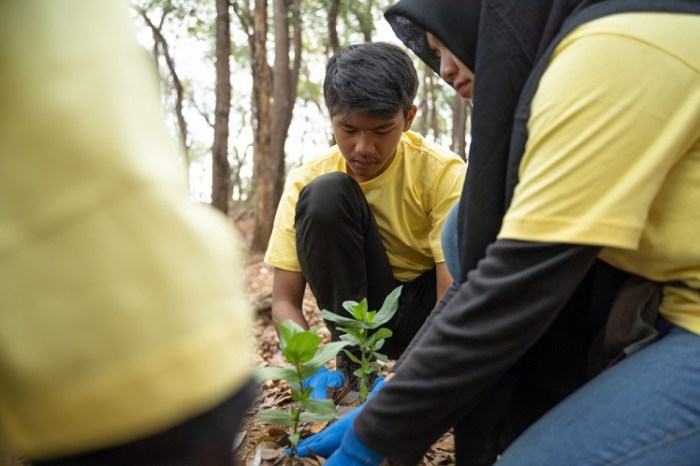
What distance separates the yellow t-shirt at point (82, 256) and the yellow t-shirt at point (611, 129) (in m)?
0.82

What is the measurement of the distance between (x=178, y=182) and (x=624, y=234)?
2.99ft

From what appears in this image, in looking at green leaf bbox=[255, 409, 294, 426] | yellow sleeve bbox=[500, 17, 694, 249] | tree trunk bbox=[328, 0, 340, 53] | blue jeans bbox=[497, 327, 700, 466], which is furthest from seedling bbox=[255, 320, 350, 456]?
tree trunk bbox=[328, 0, 340, 53]

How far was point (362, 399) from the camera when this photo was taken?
2.26m

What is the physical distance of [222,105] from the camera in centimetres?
923

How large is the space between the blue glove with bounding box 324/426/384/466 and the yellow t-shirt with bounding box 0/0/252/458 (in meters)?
0.80

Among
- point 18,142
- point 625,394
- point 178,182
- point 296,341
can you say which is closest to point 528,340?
point 625,394

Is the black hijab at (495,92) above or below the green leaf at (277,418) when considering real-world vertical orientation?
above

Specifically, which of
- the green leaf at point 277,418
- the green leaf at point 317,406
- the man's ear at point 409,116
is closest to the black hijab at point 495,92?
the green leaf at point 317,406

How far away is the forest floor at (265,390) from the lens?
210 centimetres

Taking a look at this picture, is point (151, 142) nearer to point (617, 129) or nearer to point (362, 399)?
point (617, 129)

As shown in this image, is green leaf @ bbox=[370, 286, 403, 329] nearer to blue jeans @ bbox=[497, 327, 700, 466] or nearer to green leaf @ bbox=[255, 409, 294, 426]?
green leaf @ bbox=[255, 409, 294, 426]

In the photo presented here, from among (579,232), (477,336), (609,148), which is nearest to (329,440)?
(477,336)

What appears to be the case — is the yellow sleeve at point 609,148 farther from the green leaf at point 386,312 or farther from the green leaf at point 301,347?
the green leaf at point 386,312

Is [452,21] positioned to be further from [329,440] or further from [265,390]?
[265,390]
